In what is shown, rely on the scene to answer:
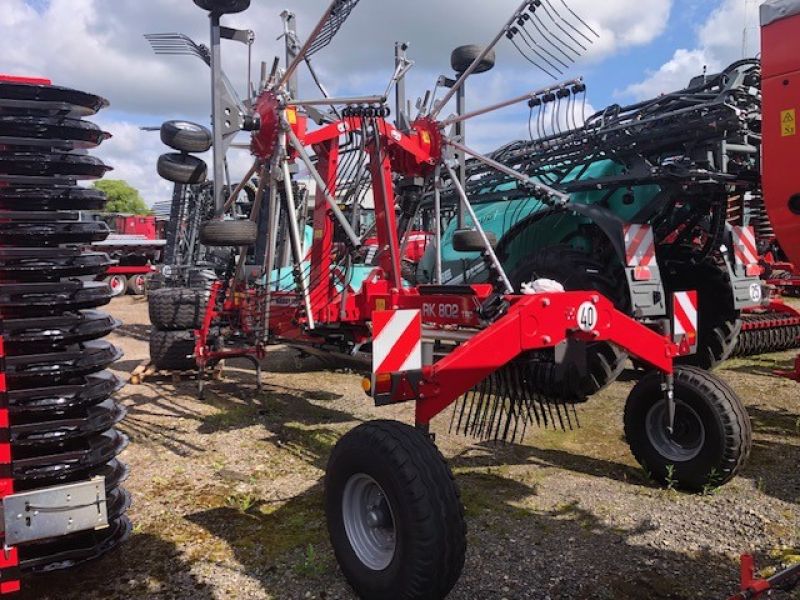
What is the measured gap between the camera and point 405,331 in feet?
9.48

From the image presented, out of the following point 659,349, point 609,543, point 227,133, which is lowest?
point 609,543

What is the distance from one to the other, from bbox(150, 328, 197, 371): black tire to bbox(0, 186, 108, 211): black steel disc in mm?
4827

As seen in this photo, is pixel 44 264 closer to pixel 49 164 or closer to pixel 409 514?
pixel 49 164

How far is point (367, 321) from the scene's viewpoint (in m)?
5.31

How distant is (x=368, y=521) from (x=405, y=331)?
0.83 metres

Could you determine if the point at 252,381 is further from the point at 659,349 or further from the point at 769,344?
the point at 769,344

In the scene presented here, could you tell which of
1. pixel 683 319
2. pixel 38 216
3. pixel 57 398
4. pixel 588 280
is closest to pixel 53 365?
pixel 57 398

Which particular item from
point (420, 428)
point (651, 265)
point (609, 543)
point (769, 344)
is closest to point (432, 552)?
point (420, 428)

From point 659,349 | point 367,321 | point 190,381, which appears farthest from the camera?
point 190,381

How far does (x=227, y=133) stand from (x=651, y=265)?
3.61 m

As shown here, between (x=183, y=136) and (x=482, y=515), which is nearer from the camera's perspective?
(x=482, y=515)

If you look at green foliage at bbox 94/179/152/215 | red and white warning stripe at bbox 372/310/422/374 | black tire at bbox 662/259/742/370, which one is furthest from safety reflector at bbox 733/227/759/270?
green foliage at bbox 94/179/152/215

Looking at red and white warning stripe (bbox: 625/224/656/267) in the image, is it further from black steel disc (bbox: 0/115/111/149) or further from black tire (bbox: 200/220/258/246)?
black steel disc (bbox: 0/115/111/149)

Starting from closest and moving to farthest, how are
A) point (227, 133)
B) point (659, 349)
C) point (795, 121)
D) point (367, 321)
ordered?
1. point (795, 121)
2. point (659, 349)
3. point (227, 133)
4. point (367, 321)
